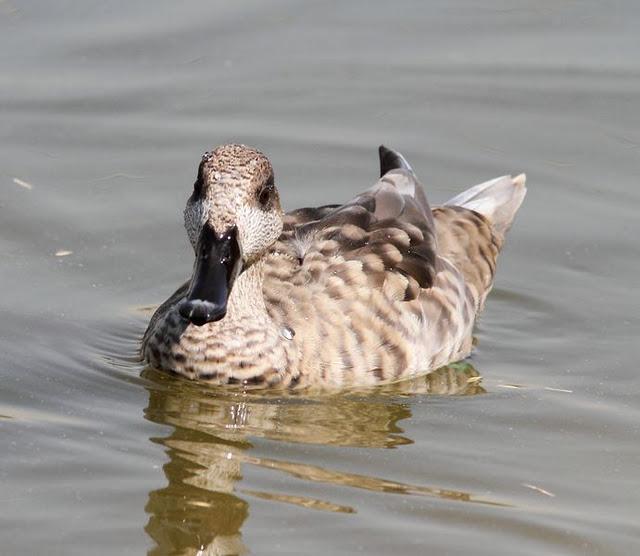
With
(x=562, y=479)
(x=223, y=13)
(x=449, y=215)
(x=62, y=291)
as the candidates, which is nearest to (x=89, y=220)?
(x=62, y=291)

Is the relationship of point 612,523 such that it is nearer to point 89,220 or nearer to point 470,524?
point 470,524

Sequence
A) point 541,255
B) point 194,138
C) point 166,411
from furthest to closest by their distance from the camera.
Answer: point 194,138
point 541,255
point 166,411

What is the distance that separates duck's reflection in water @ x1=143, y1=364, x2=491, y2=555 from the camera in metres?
6.96

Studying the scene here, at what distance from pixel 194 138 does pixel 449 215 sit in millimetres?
2284

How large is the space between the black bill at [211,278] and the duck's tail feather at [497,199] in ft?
9.59

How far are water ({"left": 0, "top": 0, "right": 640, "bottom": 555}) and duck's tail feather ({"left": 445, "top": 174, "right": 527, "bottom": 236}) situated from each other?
0.26 meters

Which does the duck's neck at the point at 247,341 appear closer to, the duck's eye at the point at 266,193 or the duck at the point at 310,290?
the duck at the point at 310,290

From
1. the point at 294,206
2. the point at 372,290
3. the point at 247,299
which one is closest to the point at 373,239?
the point at 372,290

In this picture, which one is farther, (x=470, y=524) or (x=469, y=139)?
(x=469, y=139)

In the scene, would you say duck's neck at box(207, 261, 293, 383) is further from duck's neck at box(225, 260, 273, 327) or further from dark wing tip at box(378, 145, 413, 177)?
dark wing tip at box(378, 145, 413, 177)

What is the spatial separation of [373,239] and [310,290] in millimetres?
543

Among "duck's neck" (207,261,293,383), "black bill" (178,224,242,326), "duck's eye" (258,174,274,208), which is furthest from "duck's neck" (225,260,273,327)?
"black bill" (178,224,242,326)

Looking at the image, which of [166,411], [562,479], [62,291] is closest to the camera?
[562,479]

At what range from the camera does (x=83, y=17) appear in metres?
13.1
